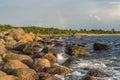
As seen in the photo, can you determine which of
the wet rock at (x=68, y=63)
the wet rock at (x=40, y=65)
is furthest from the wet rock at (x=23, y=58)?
the wet rock at (x=68, y=63)

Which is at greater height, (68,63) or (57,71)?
(57,71)

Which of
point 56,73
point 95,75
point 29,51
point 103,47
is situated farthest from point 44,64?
point 103,47

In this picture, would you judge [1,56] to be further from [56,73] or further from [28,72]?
[28,72]

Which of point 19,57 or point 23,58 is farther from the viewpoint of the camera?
point 19,57

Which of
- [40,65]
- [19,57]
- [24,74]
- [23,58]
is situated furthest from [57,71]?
[19,57]

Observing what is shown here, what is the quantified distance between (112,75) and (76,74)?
255 cm

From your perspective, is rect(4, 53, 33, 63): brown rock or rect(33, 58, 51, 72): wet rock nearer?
rect(33, 58, 51, 72): wet rock

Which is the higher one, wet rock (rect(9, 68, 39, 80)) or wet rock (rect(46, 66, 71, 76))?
wet rock (rect(9, 68, 39, 80))

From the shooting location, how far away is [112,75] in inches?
1057

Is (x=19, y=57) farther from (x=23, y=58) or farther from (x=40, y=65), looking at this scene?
(x=40, y=65)

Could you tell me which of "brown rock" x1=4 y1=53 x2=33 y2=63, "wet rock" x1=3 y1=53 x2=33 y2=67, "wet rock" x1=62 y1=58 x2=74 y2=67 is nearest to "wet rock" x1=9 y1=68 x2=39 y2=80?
"wet rock" x1=3 y1=53 x2=33 y2=67

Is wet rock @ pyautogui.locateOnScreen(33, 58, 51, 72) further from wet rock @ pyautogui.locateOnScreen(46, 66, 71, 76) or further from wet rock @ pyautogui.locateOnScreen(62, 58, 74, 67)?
wet rock @ pyautogui.locateOnScreen(62, 58, 74, 67)

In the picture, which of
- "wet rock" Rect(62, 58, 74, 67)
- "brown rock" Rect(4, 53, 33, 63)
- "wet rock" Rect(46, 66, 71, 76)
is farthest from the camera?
"wet rock" Rect(62, 58, 74, 67)

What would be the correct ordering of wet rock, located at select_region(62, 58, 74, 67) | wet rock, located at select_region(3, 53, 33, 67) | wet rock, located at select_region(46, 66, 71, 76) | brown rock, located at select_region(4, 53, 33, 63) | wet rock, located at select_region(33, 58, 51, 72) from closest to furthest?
1. wet rock, located at select_region(46, 66, 71, 76)
2. wet rock, located at select_region(33, 58, 51, 72)
3. wet rock, located at select_region(3, 53, 33, 67)
4. brown rock, located at select_region(4, 53, 33, 63)
5. wet rock, located at select_region(62, 58, 74, 67)
